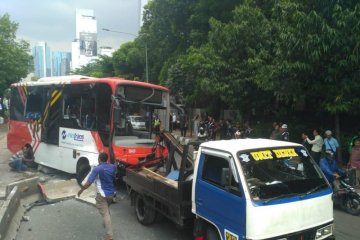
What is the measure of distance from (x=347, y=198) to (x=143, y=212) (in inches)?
172

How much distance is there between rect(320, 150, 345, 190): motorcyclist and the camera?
9367 millimetres

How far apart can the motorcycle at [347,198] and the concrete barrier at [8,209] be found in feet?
21.8

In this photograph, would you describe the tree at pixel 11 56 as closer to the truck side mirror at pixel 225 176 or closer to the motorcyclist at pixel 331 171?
the motorcyclist at pixel 331 171

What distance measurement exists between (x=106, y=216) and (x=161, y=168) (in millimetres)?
2780

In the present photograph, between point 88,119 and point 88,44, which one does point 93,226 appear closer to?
point 88,119

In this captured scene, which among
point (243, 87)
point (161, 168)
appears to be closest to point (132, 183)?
point (161, 168)

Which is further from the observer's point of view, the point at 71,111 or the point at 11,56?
the point at 11,56

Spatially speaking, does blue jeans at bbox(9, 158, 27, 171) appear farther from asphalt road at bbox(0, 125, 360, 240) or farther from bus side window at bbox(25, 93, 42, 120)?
asphalt road at bbox(0, 125, 360, 240)

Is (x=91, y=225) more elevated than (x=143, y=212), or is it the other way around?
(x=143, y=212)

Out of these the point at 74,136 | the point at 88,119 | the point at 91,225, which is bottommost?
the point at 91,225

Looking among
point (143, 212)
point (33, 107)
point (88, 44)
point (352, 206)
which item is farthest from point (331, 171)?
point (88, 44)

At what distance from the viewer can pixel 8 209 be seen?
26.0 feet

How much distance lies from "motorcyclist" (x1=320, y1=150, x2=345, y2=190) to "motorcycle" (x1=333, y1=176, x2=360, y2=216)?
122mm

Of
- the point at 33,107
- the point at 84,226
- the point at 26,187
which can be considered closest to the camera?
the point at 84,226
